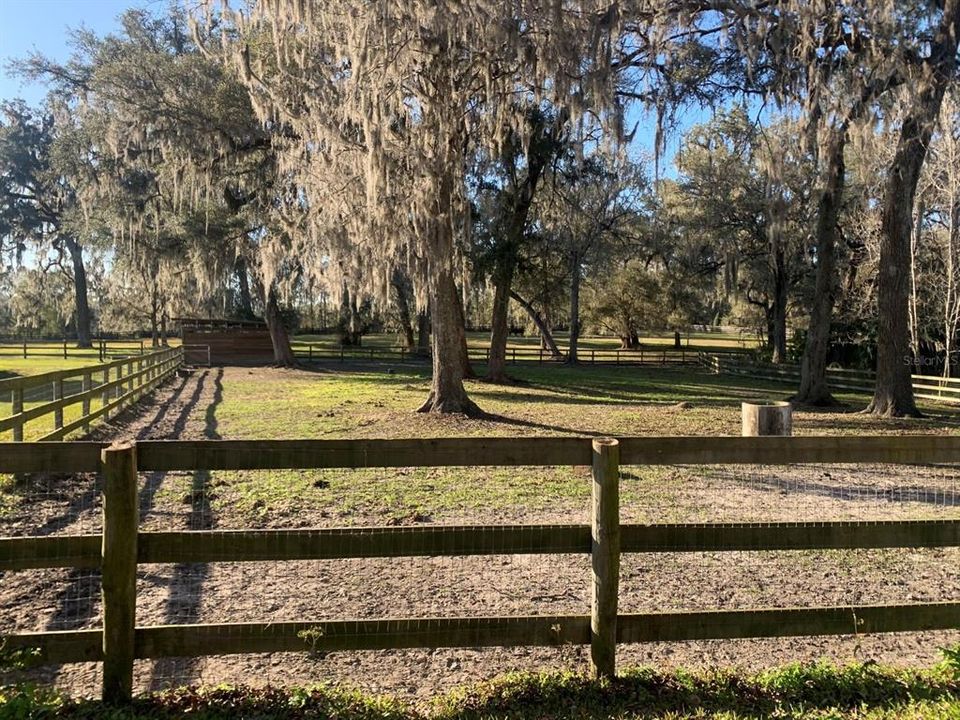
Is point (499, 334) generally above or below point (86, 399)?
above

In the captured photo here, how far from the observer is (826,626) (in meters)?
3.12

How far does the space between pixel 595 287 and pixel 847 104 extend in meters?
28.8

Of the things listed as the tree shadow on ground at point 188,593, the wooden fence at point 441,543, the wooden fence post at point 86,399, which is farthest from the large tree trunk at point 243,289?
the wooden fence at point 441,543

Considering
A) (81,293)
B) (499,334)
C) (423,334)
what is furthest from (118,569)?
(81,293)

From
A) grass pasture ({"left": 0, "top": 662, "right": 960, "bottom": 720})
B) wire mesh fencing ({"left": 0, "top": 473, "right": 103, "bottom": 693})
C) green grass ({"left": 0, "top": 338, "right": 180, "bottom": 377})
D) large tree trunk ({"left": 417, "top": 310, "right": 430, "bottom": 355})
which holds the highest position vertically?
large tree trunk ({"left": 417, "top": 310, "right": 430, "bottom": 355})

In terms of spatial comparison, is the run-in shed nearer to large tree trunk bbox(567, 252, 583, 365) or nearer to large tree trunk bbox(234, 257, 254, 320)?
large tree trunk bbox(234, 257, 254, 320)

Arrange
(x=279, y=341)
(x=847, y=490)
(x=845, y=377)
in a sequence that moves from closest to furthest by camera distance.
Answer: (x=847, y=490) → (x=845, y=377) → (x=279, y=341)

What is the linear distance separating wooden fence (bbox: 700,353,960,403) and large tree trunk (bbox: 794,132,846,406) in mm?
4601

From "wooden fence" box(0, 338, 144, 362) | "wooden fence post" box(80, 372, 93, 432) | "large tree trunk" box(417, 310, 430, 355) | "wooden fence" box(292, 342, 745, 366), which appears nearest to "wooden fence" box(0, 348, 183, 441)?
"wooden fence post" box(80, 372, 93, 432)

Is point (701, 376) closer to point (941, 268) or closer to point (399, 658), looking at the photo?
point (941, 268)

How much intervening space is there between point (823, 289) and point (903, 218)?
116 inches

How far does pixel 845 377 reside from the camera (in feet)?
77.9

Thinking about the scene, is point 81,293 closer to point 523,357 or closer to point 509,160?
point 523,357

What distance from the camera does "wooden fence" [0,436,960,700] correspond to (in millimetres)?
2805
